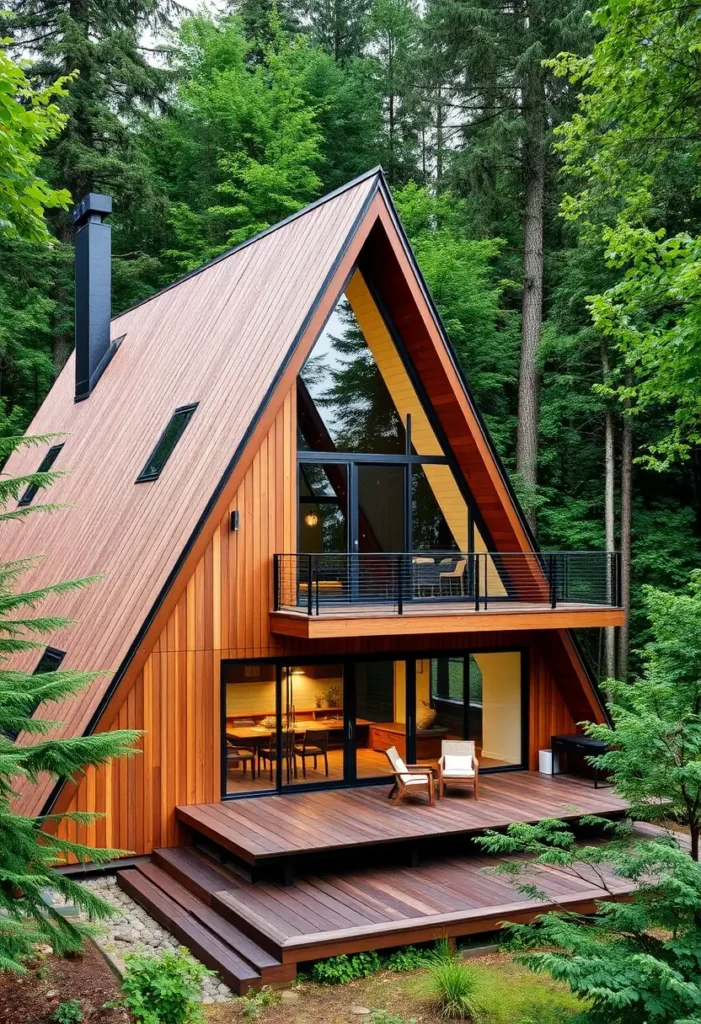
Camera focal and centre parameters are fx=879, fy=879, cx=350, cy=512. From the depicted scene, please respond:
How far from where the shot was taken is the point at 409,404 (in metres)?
12.1

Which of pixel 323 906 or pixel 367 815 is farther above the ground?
pixel 367 815

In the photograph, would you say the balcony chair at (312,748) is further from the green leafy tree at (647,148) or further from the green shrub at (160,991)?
the green leafy tree at (647,148)

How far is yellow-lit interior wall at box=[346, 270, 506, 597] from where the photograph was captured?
1197cm

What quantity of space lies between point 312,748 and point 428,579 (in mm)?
2752

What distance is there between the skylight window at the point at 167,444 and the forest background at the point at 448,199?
364 inches

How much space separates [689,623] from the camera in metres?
6.14

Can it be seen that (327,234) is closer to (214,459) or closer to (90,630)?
(214,459)

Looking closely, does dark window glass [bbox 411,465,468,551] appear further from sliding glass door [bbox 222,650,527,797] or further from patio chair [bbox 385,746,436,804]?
patio chair [bbox 385,746,436,804]

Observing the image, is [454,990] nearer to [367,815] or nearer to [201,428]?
[367,815]

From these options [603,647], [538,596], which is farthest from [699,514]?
[538,596]

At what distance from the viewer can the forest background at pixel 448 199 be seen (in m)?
19.9

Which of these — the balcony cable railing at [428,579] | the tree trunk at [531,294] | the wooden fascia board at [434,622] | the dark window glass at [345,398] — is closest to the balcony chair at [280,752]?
the wooden fascia board at [434,622]

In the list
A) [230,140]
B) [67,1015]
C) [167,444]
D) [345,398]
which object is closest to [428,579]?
[345,398]

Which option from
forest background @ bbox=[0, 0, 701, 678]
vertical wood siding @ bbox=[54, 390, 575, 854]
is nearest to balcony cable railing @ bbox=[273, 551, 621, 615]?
vertical wood siding @ bbox=[54, 390, 575, 854]
